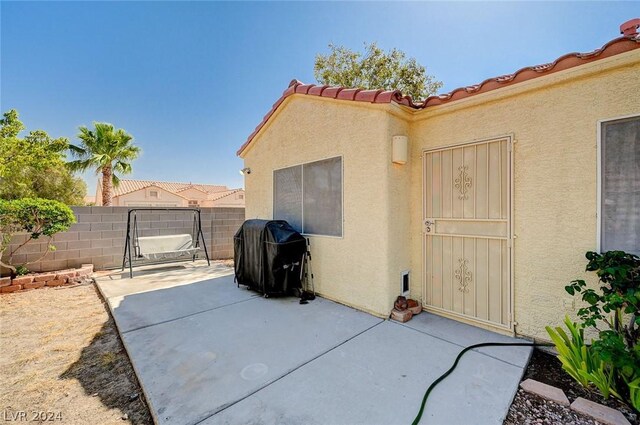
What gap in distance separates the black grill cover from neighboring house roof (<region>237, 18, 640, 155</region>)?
2.52 metres

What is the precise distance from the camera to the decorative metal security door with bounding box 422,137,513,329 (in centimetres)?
334

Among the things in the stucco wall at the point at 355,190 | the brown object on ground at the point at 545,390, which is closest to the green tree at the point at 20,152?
the stucco wall at the point at 355,190

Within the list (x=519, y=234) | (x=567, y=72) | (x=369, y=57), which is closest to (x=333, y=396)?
(x=519, y=234)

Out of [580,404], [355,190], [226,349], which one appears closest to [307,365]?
[226,349]

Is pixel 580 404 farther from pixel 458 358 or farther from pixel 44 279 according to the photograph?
pixel 44 279

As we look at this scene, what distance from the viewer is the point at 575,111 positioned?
2832mm

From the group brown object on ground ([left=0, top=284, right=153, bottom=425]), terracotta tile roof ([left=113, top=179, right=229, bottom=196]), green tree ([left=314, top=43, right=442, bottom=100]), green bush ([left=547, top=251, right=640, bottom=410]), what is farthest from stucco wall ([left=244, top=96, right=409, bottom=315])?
terracotta tile roof ([left=113, top=179, right=229, bottom=196])

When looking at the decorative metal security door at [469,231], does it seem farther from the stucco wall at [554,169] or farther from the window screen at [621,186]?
the window screen at [621,186]

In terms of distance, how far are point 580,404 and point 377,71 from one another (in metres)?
12.9

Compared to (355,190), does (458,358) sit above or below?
below

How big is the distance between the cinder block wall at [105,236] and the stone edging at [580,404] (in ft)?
29.2

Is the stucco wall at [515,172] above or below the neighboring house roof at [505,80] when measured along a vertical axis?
below

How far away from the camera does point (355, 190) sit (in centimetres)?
423

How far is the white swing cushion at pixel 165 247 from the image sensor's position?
22.7 feet
